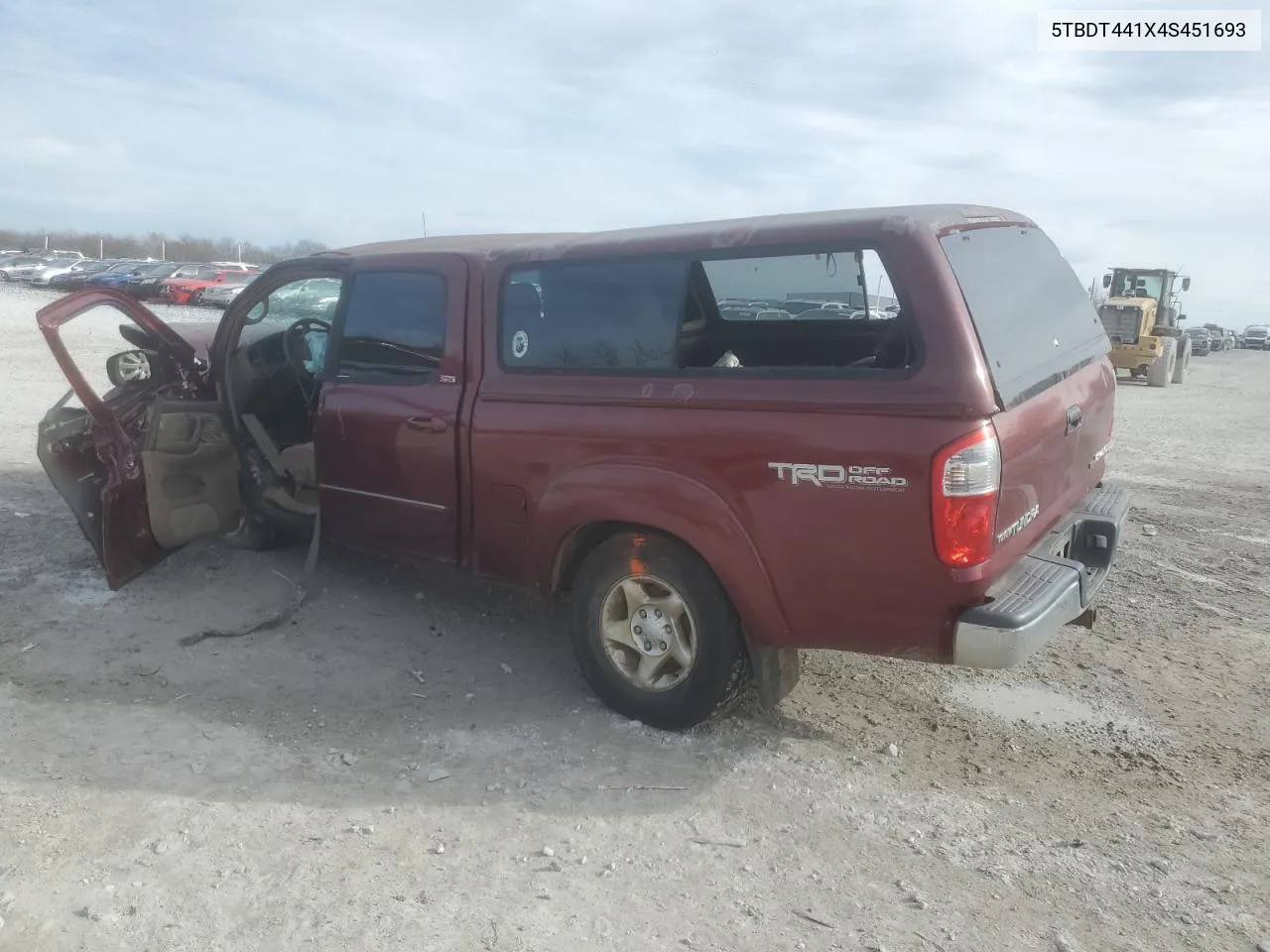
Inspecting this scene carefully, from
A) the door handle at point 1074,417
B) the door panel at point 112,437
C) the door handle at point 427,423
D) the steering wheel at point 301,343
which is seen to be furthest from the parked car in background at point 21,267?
the door handle at point 1074,417

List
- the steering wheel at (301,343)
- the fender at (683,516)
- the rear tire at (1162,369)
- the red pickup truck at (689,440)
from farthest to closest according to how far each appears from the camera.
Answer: the rear tire at (1162,369), the steering wheel at (301,343), the fender at (683,516), the red pickup truck at (689,440)

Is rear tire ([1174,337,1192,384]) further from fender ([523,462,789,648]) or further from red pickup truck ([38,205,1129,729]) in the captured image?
fender ([523,462,789,648])

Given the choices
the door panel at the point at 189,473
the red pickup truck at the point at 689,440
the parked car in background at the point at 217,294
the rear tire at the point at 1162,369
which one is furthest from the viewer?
the parked car in background at the point at 217,294

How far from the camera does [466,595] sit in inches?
214

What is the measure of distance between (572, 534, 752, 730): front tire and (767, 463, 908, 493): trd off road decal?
21.6 inches

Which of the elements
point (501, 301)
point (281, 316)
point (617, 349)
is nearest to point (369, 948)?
point (617, 349)

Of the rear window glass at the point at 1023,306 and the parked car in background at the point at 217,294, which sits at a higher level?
the rear window glass at the point at 1023,306

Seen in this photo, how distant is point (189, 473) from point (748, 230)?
10.8 feet

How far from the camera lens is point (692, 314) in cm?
428

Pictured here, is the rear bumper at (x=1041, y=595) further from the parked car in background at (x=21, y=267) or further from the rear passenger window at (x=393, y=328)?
the parked car in background at (x=21, y=267)

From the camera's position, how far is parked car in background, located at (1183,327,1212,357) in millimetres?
44859

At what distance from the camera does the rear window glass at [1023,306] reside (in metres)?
3.37

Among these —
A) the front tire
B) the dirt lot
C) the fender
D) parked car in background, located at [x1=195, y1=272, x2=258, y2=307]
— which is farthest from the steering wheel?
parked car in background, located at [x1=195, y1=272, x2=258, y2=307]

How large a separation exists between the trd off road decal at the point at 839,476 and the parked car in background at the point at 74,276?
4121cm
